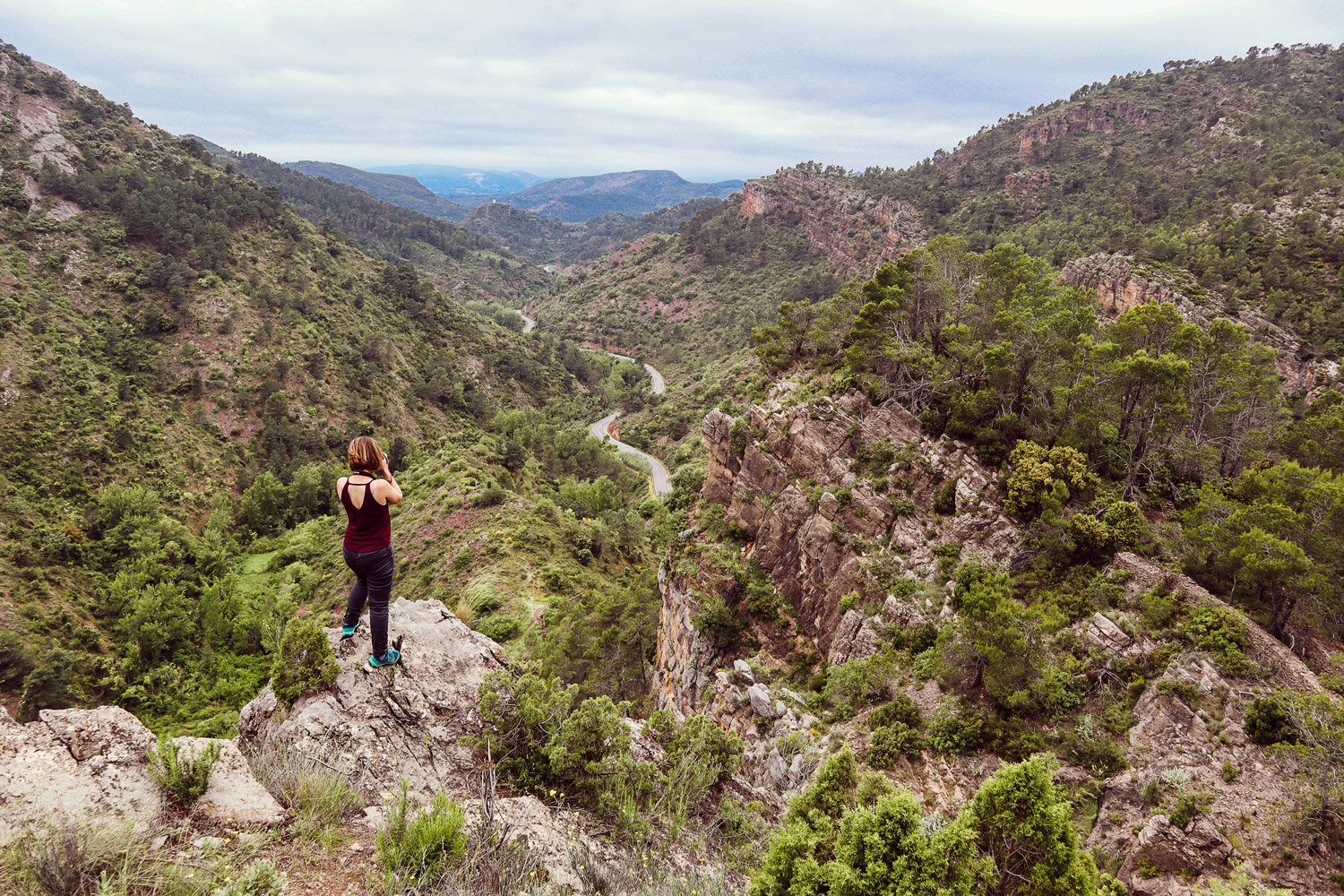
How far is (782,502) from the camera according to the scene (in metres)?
27.6

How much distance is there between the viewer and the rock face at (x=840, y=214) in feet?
356

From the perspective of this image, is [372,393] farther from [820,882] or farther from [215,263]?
[820,882]

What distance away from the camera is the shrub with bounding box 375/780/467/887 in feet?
19.3

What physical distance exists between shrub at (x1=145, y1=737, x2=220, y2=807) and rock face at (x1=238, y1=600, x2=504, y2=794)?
4.68 feet

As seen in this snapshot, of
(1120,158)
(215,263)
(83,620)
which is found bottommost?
(83,620)

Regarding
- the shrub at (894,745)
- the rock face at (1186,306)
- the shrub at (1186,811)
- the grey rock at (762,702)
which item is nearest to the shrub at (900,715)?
the shrub at (894,745)

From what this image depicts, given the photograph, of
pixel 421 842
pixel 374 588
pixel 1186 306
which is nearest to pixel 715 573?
pixel 374 588

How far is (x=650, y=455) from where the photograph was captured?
81.1m

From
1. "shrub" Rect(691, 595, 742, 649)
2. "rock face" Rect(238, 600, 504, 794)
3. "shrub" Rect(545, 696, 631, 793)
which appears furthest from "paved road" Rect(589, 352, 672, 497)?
"shrub" Rect(545, 696, 631, 793)

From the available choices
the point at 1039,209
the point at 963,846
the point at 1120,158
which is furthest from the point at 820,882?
the point at 1120,158

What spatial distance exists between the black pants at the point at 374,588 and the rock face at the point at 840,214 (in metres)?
92.4

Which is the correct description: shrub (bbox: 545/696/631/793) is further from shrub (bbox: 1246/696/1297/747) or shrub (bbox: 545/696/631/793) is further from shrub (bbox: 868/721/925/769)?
shrub (bbox: 1246/696/1297/747)

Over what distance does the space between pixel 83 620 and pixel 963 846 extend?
5225 cm

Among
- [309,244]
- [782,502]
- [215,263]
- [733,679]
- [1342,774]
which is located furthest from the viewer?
[309,244]
